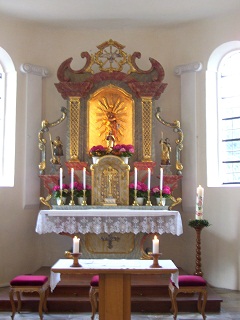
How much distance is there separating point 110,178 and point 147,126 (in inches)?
47.7

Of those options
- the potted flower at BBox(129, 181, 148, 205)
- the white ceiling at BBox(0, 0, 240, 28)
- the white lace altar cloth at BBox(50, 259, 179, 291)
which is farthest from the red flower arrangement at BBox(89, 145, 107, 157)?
the white lace altar cloth at BBox(50, 259, 179, 291)

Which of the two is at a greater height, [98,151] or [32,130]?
[32,130]

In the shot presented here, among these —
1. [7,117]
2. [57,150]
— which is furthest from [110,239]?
[7,117]

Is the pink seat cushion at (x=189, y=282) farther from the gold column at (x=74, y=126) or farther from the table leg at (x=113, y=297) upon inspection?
the gold column at (x=74, y=126)

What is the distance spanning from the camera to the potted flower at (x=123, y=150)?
8.52m

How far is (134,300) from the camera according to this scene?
22.4 feet

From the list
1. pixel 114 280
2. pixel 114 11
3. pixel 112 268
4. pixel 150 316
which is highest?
pixel 114 11

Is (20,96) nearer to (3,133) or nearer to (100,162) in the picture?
(3,133)

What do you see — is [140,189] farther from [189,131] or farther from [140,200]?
[189,131]

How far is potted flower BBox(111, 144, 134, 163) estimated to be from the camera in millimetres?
8523

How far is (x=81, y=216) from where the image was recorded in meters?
7.84

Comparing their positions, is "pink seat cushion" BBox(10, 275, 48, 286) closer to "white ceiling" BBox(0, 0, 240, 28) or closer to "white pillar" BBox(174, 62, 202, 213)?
"white pillar" BBox(174, 62, 202, 213)

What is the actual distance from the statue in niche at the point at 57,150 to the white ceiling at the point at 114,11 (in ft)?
7.60

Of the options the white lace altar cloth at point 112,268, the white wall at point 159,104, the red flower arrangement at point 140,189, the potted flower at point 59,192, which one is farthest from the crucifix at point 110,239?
the white lace altar cloth at point 112,268
